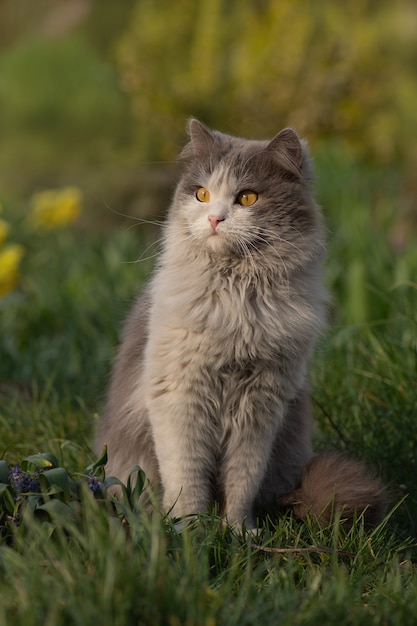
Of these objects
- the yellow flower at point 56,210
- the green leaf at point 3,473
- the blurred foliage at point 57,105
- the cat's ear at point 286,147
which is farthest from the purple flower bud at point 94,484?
the blurred foliage at point 57,105

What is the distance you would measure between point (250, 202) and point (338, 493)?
89cm

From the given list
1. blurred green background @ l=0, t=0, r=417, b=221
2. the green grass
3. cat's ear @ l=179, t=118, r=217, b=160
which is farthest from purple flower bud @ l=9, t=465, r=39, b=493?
blurred green background @ l=0, t=0, r=417, b=221

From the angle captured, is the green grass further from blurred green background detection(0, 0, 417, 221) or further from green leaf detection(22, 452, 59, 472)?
blurred green background detection(0, 0, 417, 221)

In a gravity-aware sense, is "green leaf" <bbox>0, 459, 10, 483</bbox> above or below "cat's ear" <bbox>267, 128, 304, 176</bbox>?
below

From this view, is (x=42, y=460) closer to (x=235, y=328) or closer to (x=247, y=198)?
(x=235, y=328)

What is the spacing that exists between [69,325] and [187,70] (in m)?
6.19

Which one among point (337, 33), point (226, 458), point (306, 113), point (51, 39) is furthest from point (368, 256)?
point (51, 39)

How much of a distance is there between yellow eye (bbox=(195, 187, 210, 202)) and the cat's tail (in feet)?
2.90

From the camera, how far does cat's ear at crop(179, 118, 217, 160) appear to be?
103 inches

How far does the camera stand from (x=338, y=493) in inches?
97.6

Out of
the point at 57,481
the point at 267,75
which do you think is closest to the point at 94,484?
the point at 57,481

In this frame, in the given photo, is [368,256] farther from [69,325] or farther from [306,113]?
[306,113]

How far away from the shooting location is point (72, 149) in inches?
380

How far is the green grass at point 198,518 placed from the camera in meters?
1.66
